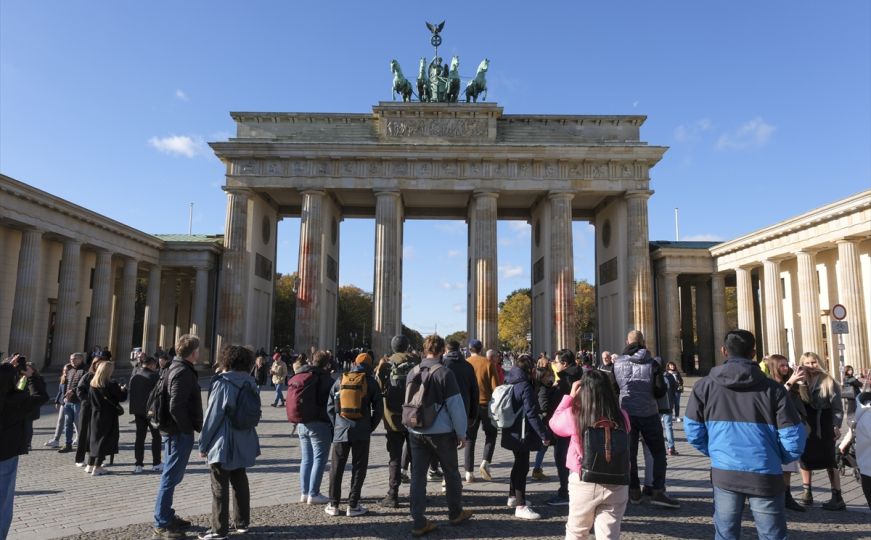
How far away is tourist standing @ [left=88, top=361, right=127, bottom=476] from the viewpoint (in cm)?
855

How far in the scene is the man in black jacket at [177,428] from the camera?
5531 mm

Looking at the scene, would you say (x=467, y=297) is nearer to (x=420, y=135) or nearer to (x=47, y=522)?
(x=420, y=135)

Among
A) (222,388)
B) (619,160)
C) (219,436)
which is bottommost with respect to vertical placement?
(219,436)

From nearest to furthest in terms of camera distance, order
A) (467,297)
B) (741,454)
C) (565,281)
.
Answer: (741,454) → (565,281) → (467,297)

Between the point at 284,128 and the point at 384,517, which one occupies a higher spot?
the point at 284,128

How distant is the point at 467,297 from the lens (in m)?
39.5

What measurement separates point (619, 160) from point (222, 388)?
33.9m

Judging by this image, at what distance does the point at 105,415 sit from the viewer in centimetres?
873

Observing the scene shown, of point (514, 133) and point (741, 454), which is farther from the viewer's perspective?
point (514, 133)

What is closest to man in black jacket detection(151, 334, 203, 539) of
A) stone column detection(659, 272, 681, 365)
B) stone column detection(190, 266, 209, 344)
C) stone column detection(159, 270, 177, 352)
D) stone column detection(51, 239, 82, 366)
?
stone column detection(51, 239, 82, 366)

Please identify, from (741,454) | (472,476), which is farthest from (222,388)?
(741,454)

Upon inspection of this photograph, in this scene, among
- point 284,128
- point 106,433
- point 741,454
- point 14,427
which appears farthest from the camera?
point 284,128

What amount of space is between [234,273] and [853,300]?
33.5m

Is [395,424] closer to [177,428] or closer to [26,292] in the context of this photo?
[177,428]
